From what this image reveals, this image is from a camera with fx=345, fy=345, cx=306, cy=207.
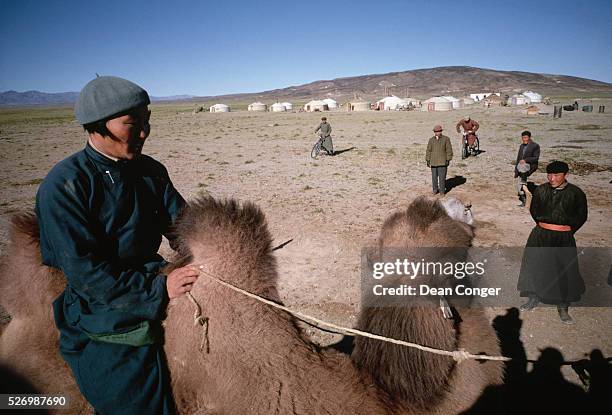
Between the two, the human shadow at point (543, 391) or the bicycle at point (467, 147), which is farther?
the bicycle at point (467, 147)

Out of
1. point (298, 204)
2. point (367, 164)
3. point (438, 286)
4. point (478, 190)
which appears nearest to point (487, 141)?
point (367, 164)

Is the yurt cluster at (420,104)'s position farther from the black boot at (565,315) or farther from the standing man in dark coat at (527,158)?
the black boot at (565,315)

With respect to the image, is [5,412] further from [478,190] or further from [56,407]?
[478,190]

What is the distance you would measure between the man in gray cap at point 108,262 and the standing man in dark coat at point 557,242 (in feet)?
17.3

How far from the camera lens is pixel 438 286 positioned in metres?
1.95

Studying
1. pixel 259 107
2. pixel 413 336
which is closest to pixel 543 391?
pixel 413 336

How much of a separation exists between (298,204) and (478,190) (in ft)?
20.7

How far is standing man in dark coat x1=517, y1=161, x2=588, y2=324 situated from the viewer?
15.9 feet

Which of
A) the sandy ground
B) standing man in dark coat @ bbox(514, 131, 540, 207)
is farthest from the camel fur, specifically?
standing man in dark coat @ bbox(514, 131, 540, 207)

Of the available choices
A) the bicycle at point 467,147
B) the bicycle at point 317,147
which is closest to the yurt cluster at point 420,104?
the bicycle at point 467,147

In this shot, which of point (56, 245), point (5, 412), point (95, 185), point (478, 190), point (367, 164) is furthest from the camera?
point (367, 164)

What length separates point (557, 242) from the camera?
501 cm

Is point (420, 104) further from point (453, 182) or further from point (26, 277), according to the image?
point (26, 277)

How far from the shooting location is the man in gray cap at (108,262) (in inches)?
61.7
